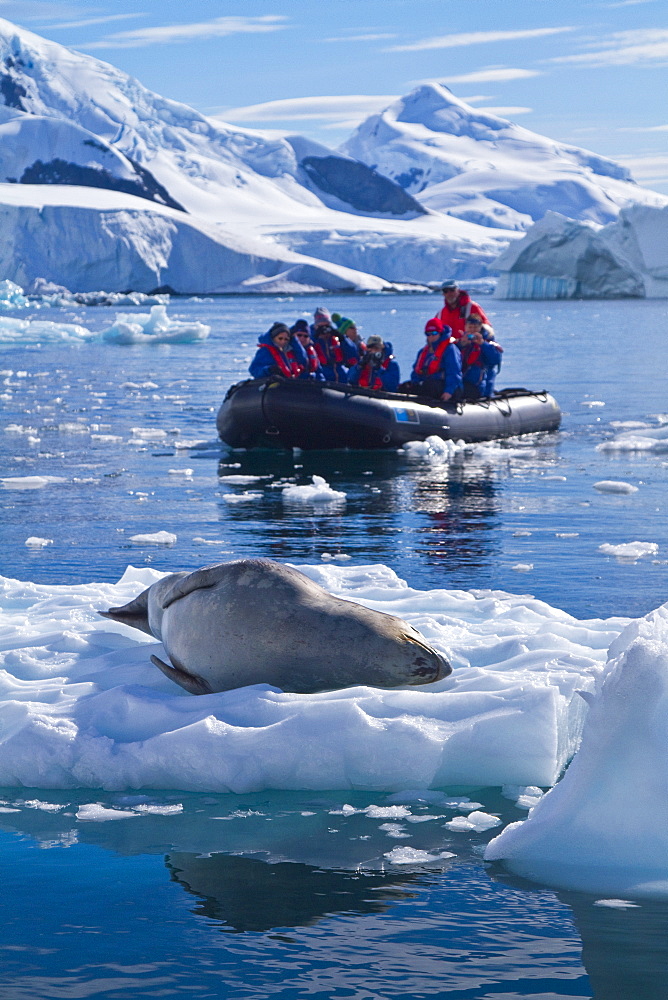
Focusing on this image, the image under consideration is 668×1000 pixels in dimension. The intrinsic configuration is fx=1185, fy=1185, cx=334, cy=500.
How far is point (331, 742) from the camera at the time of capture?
13.5 ft

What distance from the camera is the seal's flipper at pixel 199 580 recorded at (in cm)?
473

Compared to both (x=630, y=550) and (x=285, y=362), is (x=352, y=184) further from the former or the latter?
(x=630, y=550)

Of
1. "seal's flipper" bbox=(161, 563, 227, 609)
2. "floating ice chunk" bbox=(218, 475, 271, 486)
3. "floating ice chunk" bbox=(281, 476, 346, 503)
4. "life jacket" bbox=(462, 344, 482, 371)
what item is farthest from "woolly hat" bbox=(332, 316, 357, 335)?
"seal's flipper" bbox=(161, 563, 227, 609)

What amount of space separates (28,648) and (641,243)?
2223 inches

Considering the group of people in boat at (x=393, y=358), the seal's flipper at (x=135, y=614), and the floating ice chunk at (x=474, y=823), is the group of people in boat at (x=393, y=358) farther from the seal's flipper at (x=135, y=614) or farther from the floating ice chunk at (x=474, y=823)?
the floating ice chunk at (x=474, y=823)

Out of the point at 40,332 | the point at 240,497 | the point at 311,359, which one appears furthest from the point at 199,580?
the point at 40,332

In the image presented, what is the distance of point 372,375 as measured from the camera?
14586 millimetres

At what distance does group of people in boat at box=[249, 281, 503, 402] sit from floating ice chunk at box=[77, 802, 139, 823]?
10136 millimetres

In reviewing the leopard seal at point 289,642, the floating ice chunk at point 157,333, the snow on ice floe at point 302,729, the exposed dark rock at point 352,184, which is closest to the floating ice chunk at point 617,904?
the snow on ice floe at point 302,729

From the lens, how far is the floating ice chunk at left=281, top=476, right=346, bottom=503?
11.2 meters

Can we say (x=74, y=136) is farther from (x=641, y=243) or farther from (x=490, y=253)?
(x=641, y=243)

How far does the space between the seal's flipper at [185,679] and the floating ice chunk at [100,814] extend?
740mm

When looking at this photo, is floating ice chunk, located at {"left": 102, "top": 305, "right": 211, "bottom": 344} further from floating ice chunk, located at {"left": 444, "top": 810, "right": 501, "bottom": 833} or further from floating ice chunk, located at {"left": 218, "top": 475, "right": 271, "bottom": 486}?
floating ice chunk, located at {"left": 444, "top": 810, "right": 501, "bottom": 833}

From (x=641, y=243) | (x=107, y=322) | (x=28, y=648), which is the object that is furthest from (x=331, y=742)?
(x=641, y=243)
